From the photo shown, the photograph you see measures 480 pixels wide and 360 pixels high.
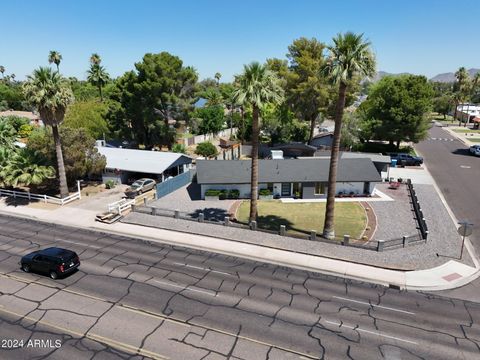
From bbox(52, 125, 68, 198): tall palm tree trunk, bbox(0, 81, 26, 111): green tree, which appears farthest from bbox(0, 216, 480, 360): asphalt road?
bbox(0, 81, 26, 111): green tree

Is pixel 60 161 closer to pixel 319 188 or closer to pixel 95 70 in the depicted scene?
pixel 319 188

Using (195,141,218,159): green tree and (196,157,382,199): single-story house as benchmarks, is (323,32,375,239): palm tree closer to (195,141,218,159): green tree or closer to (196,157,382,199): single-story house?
(196,157,382,199): single-story house

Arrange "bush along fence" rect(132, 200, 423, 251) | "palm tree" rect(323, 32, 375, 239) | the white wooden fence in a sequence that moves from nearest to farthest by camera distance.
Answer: "palm tree" rect(323, 32, 375, 239)
"bush along fence" rect(132, 200, 423, 251)
the white wooden fence

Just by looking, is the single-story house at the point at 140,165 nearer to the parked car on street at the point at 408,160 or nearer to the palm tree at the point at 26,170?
the palm tree at the point at 26,170

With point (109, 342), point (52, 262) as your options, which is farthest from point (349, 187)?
point (109, 342)

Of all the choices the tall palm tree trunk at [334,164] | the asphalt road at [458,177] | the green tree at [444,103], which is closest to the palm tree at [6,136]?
the tall palm tree trunk at [334,164]
